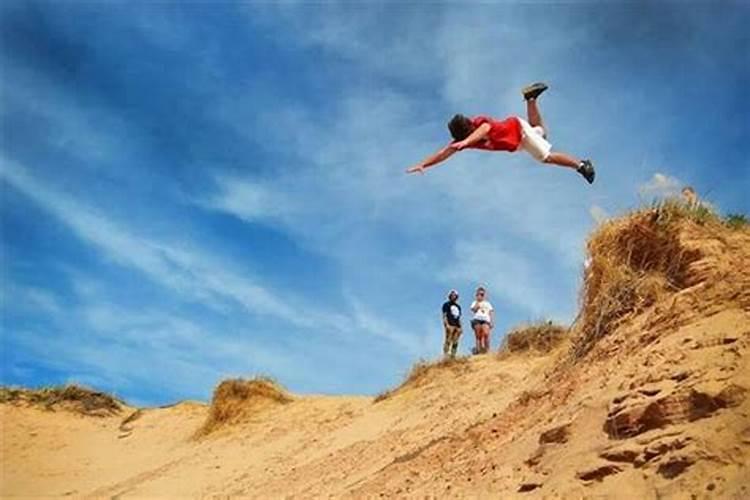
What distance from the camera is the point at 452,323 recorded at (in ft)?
49.8

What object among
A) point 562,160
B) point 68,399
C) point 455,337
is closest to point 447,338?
point 455,337

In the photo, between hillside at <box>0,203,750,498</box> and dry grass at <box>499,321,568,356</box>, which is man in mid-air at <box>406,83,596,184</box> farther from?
dry grass at <box>499,321,568,356</box>

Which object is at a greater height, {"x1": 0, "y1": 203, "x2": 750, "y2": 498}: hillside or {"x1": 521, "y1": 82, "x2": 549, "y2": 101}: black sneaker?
{"x1": 521, "y1": 82, "x2": 549, "y2": 101}: black sneaker

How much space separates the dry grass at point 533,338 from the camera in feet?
39.3

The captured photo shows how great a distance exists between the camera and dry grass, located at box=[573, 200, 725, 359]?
7.15 m

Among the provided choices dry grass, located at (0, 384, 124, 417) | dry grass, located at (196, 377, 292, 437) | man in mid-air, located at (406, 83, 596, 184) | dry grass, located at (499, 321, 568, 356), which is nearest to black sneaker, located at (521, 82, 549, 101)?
man in mid-air, located at (406, 83, 596, 184)

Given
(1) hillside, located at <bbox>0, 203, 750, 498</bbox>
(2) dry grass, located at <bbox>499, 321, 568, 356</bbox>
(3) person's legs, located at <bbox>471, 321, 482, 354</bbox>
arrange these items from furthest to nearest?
(3) person's legs, located at <bbox>471, 321, 482, 354</bbox>
(2) dry grass, located at <bbox>499, 321, 568, 356</bbox>
(1) hillside, located at <bbox>0, 203, 750, 498</bbox>

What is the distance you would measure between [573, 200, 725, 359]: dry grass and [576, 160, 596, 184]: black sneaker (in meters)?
0.46

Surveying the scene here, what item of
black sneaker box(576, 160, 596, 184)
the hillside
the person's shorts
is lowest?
the hillside

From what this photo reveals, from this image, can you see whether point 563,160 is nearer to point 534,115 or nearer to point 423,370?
point 534,115

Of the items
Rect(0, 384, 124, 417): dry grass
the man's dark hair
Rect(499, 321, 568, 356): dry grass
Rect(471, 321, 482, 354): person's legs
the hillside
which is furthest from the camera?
Rect(0, 384, 124, 417): dry grass

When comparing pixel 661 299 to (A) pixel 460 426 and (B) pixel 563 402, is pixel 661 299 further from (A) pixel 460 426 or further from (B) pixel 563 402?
(A) pixel 460 426

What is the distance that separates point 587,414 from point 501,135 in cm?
280

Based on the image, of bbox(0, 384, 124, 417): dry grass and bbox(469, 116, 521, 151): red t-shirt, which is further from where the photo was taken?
bbox(0, 384, 124, 417): dry grass
